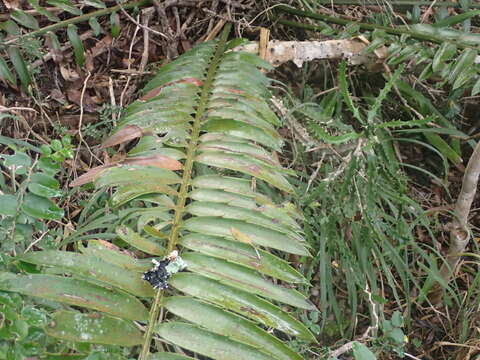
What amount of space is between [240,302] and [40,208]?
29 centimetres

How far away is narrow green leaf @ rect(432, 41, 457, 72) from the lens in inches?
48.5

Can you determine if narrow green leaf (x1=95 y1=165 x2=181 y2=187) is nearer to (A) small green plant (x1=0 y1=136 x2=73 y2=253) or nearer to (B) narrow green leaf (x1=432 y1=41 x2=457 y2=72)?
(A) small green plant (x1=0 y1=136 x2=73 y2=253)

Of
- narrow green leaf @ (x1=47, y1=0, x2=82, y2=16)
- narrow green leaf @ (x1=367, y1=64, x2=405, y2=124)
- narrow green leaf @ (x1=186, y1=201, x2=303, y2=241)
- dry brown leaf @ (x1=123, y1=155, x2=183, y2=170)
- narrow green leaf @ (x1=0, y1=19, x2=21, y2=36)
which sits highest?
narrow green leaf @ (x1=47, y1=0, x2=82, y2=16)

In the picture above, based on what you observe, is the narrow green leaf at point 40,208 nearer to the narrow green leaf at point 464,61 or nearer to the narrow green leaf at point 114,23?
the narrow green leaf at point 114,23

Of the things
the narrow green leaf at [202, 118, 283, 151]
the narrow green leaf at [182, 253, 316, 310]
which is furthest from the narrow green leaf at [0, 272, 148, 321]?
the narrow green leaf at [202, 118, 283, 151]

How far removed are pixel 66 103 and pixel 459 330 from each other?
118 cm

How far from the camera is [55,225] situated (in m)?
1.29

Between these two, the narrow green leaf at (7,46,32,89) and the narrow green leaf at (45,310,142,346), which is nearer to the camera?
the narrow green leaf at (45,310,142,346)

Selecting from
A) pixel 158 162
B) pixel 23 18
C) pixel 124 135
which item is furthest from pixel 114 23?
pixel 158 162

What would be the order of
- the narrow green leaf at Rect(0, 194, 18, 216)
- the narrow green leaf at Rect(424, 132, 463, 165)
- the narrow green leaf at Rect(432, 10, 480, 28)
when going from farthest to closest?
1. the narrow green leaf at Rect(424, 132, 463, 165)
2. the narrow green leaf at Rect(432, 10, 480, 28)
3. the narrow green leaf at Rect(0, 194, 18, 216)

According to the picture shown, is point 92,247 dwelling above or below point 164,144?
below

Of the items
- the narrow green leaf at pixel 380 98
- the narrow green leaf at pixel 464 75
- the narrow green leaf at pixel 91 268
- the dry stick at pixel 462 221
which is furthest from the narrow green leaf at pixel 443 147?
the narrow green leaf at pixel 91 268

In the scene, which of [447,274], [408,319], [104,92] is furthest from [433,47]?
[104,92]

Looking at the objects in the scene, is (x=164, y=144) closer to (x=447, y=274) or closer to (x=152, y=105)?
(x=152, y=105)
